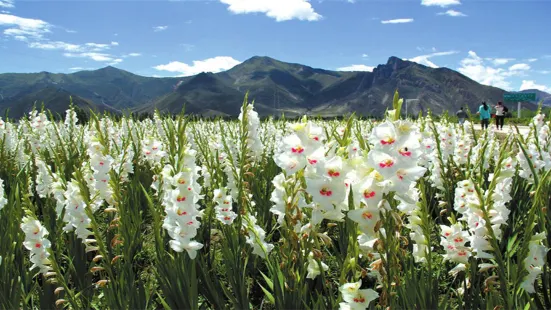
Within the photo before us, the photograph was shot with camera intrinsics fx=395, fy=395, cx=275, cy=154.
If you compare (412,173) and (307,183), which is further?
(307,183)

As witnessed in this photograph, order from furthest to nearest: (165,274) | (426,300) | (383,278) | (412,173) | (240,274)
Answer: (240,274), (165,274), (426,300), (383,278), (412,173)

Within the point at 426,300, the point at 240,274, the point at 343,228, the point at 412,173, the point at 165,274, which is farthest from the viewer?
the point at 343,228

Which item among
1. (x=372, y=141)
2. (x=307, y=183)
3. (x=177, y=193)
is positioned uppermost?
(x=372, y=141)

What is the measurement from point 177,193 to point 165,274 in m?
0.56

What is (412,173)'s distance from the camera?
158 cm

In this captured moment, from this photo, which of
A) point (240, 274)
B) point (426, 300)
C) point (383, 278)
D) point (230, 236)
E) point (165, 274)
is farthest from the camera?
point (230, 236)

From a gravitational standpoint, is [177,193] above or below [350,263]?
above

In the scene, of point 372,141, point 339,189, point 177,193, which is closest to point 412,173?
point 372,141

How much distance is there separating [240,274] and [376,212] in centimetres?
130

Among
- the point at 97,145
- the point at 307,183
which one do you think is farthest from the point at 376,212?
the point at 97,145

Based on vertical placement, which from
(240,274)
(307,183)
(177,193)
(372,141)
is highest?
(372,141)

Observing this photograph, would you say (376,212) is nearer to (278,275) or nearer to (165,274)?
(278,275)

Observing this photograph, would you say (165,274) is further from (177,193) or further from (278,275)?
(278,275)

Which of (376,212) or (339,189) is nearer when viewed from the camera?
(376,212)
